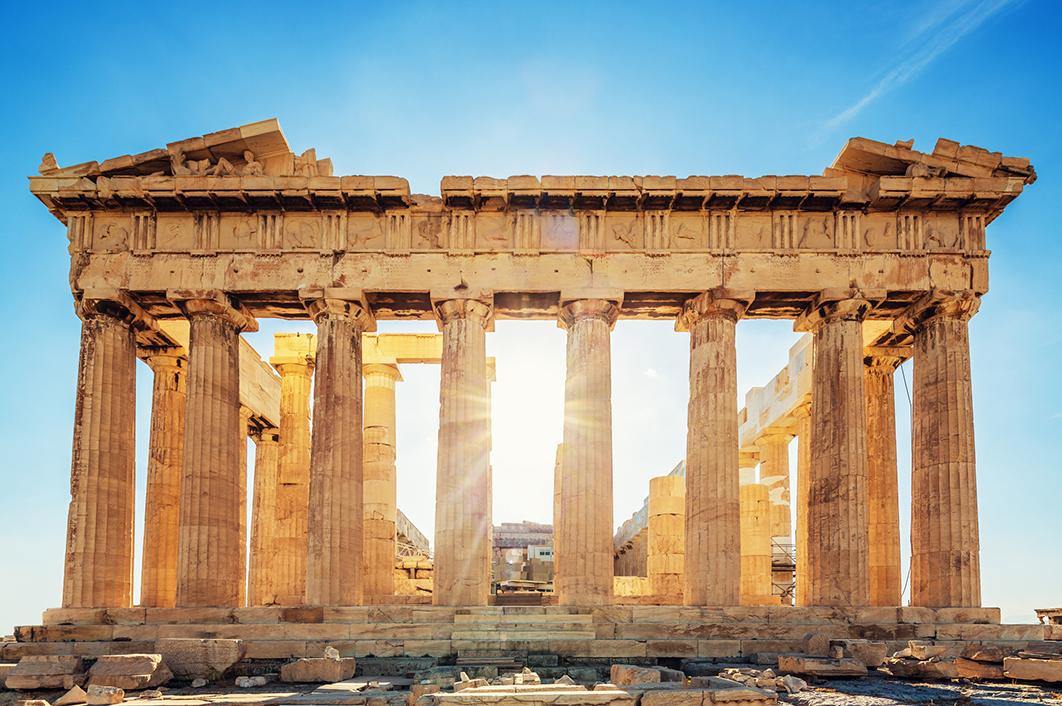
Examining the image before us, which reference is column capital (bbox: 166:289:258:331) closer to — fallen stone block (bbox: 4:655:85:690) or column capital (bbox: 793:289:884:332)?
fallen stone block (bbox: 4:655:85:690)

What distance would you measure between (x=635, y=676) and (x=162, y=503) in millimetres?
15320

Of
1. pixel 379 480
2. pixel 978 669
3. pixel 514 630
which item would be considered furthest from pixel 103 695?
pixel 379 480

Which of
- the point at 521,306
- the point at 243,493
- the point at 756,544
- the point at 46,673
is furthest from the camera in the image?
the point at 756,544

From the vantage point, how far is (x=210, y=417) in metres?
23.5

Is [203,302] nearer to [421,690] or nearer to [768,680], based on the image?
[421,690]

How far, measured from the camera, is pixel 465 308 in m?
23.8

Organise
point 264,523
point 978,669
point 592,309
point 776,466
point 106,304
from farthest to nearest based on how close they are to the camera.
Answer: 1. point 776,466
2. point 264,523
3. point 106,304
4. point 592,309
5. point 978,669

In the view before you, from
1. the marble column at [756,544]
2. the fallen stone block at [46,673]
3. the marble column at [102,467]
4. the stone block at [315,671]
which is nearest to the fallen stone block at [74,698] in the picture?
the fallen stone block at [46,673]

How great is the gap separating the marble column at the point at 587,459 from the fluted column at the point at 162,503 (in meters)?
9.69

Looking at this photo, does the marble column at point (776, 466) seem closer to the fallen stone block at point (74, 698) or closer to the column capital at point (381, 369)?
the column capital at point (381, 369)

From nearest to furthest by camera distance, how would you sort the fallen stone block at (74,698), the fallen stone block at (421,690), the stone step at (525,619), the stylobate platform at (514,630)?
the fallen stone block at (421,690) → the fallen stone block at (74,698) → the stylobate platform at (514,630) → the stone step at (525,619)

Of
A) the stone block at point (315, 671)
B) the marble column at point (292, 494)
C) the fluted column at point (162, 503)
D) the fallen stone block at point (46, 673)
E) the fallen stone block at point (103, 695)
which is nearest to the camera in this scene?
the fallen stone block at point (103, 695)

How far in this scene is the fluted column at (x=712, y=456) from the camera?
22.6 metres

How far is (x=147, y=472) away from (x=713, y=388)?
46.0 feet
